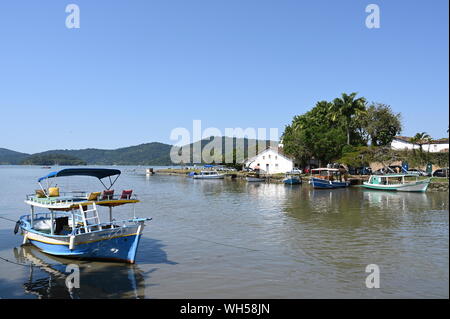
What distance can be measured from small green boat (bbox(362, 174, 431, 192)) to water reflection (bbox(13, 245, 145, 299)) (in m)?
41.2

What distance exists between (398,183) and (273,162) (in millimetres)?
38712

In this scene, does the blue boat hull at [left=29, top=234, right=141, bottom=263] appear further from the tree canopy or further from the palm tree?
the palm tree

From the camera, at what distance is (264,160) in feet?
293

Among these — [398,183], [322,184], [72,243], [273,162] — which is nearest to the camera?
[72,243]

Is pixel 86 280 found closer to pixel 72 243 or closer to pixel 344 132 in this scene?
pixel 72 243

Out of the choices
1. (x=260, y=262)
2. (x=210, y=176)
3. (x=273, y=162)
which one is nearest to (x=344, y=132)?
(x=273, y=162)

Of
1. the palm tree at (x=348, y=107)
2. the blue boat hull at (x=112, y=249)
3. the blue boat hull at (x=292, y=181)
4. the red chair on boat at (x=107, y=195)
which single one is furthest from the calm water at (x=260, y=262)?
the palm tree at (x=348, y=107)

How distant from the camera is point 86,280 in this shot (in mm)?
14094

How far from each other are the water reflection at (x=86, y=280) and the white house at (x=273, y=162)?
70.7 m

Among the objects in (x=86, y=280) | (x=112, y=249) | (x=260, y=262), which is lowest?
(x=86, y=280)

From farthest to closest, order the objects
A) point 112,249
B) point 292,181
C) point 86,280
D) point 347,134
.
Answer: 1. point 347,134
2. point 292,181
3. point 112,249
4. point 86,280

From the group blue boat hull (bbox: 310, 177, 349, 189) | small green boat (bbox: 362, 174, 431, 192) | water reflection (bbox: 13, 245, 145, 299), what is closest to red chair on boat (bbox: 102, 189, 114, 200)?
water reflection (bbox: 13, 245, 145, 299)

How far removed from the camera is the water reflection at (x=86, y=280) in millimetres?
12852

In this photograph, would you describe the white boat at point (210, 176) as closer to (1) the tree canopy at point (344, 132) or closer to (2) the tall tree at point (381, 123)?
(1) the tree canopy at point (344, 132)
